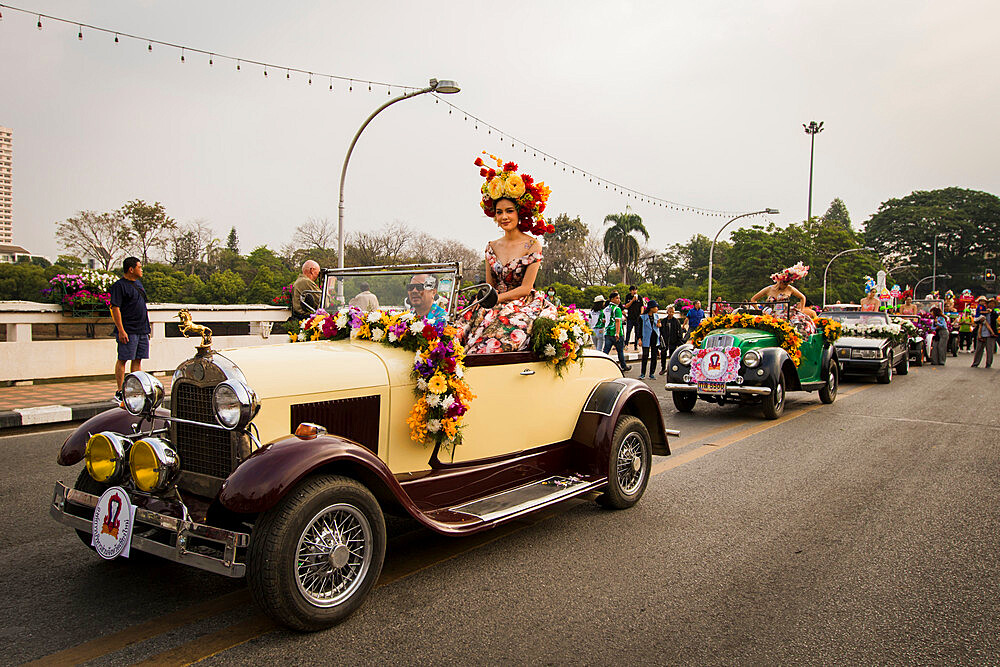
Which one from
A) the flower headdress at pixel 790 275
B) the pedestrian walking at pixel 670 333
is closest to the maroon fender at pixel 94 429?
the flower headdress at pixel 790 275

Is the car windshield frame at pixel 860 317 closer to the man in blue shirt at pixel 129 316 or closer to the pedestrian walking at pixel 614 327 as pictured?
the pedestrian walking at pixel 614 327

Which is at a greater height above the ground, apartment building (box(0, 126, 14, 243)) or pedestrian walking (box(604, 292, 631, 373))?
apartment building (box(0, 126, 14, 243))

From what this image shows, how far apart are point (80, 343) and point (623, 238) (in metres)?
46.6

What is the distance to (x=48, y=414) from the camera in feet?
25.6

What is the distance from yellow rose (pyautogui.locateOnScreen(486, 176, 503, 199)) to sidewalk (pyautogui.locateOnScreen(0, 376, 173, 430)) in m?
4.74

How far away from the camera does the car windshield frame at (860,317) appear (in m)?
14.7

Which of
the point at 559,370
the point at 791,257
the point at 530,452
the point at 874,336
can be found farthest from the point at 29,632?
the point at 791,257

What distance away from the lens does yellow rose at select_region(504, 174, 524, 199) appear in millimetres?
4812

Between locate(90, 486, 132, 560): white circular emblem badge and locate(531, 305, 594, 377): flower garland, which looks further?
locate(531, 305, 594, 377): flower garland

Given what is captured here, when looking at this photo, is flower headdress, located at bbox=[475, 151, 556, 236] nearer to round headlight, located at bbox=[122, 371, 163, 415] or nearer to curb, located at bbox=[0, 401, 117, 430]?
round headlight, located at bbox=[122, 371, 163, 415]

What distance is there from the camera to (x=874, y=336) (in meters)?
14.2

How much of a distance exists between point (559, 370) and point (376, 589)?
191cm

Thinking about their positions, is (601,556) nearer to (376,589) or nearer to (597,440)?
(597,440)

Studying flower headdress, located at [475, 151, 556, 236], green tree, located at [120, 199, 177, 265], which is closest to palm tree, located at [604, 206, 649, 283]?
green tree, located at [120, 199, 177, 265]
